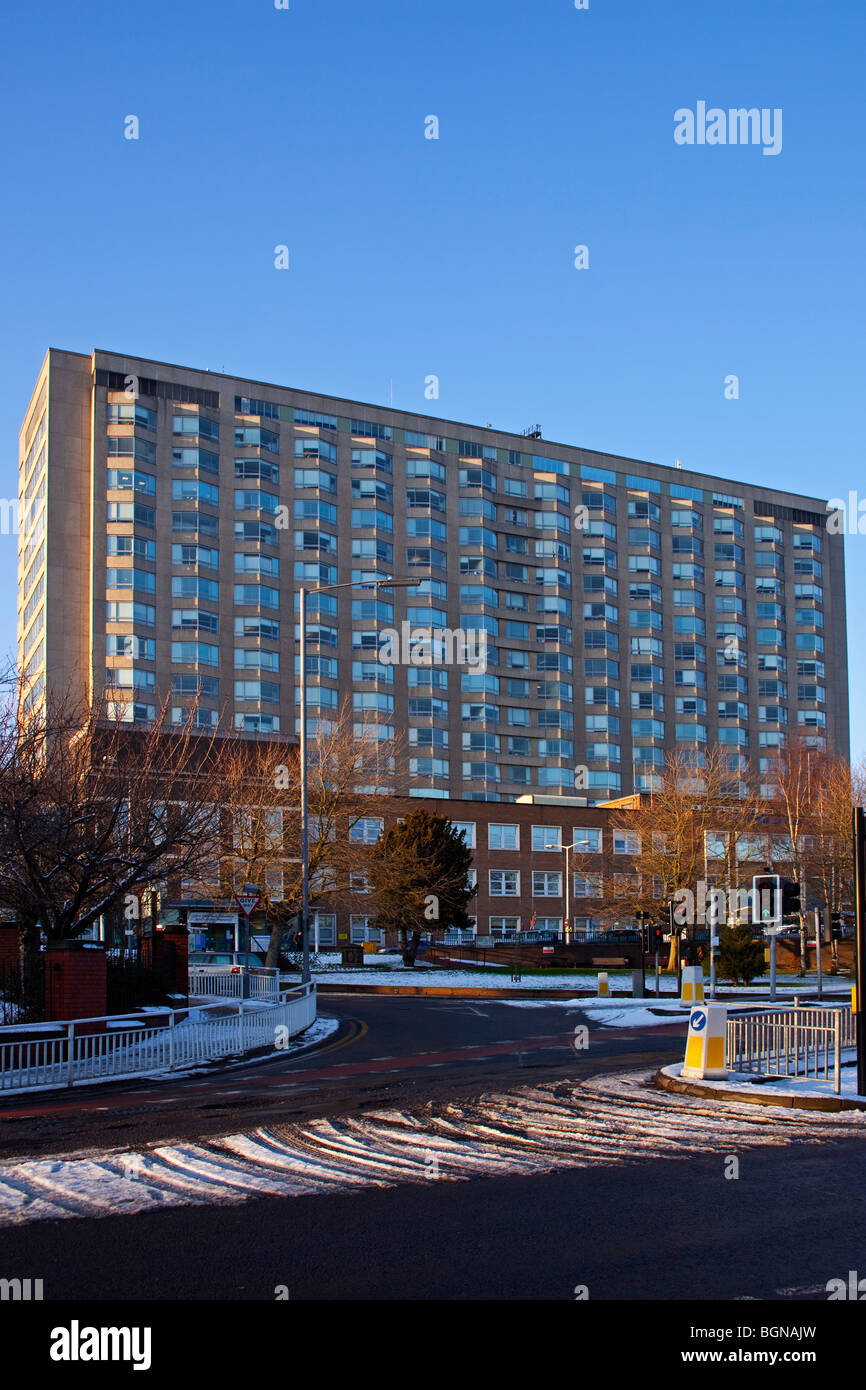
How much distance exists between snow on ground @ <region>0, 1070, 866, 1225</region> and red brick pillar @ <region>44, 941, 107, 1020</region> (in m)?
8.94

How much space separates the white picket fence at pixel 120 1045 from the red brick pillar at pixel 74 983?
1.43 ft

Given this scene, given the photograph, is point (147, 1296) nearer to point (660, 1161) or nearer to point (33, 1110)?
point (660, 1161)

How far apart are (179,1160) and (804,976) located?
5187cm

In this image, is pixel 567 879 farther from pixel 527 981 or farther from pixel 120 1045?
pixel 120 1045

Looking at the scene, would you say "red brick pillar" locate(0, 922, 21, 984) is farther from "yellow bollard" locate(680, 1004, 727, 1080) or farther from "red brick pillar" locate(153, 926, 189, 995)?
"yellow bollard" locate(680, 1004, 727, 1080)

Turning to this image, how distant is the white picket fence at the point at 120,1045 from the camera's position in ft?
61.3

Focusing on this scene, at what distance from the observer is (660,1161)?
457 inches

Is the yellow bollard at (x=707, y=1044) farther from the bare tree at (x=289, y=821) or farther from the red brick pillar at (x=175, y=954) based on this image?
the bare tree at (x=289, y=821)

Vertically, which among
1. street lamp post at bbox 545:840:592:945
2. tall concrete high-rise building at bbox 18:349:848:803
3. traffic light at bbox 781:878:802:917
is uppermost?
tall concrete high-rise building at bbox 18:349:848:803

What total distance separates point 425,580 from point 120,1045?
81637 mm

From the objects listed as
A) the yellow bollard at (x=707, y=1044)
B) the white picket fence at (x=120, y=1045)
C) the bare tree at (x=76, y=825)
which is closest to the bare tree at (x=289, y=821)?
the bare tree at (x=76, y=825)

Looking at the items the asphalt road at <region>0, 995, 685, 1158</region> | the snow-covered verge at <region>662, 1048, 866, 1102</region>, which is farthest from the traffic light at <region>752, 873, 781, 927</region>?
the snow-covered verge at <region>662, 1048, 866, 1102</region>

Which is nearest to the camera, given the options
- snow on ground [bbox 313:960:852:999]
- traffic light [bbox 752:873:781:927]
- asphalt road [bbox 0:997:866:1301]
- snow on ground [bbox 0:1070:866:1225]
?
asphalt road [bbox 0:997:866:1301]

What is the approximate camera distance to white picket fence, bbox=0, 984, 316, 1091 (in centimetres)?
1867
